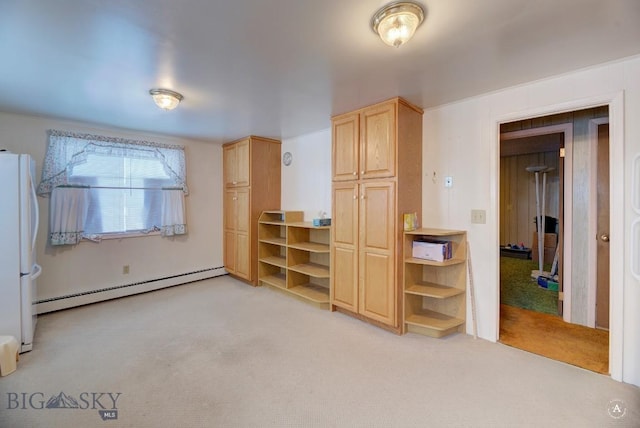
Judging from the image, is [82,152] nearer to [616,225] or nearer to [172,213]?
[172,213]

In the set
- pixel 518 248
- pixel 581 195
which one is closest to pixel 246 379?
pixel 581 195

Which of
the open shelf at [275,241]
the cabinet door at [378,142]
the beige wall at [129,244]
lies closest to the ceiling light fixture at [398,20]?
the cabinet door at [378,142]

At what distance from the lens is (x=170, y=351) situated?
7.99 ft

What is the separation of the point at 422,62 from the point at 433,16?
0.52 m

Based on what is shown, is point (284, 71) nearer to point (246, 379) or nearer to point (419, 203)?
point (419, 203)

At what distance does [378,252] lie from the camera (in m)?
2.85

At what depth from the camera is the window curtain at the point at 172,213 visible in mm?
4160

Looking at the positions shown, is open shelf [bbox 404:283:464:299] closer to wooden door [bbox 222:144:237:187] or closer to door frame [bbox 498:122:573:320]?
door frame [bbox 498:122:573:320]

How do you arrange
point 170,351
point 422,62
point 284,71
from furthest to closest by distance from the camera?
1. point 170,351
2. point 284,71
3. point 422,62

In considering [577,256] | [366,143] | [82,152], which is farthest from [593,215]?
[82,152]

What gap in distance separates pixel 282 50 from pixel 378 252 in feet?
6.39

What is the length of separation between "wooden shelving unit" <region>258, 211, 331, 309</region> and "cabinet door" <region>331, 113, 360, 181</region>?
780 mm

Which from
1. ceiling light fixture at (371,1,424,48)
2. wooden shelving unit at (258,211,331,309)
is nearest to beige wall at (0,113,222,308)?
wooden shelving unit at (258,211,331,309)

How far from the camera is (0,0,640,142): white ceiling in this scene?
147 cm
